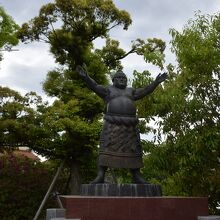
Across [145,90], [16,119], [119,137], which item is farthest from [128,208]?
[16,119]

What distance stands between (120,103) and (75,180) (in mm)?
8190

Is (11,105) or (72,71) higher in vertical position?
(72,71)

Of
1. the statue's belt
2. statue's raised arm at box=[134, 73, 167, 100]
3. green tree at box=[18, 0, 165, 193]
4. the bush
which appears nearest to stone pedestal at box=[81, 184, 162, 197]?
the statue's belt

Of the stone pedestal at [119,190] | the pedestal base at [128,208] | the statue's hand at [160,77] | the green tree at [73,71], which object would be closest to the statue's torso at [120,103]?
the statue's hand at [160,77]

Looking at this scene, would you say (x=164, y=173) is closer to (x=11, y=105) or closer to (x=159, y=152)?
(x=159, y=152)

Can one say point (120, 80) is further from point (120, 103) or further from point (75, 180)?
point (75, 180)

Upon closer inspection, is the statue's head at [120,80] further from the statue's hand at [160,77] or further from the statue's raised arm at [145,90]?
the statue's hand at [160,77]

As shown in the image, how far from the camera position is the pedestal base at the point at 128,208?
23.2 ft

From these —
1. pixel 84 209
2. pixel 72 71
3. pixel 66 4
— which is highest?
pixel 66 4

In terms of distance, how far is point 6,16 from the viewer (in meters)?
17.5

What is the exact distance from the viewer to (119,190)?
775 centimetres

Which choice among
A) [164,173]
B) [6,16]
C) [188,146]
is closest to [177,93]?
[188,146]

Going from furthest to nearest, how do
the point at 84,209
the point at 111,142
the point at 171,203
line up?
the point at 111,142, the point at 171,203, the point at 84,209

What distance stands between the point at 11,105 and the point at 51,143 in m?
2.14
